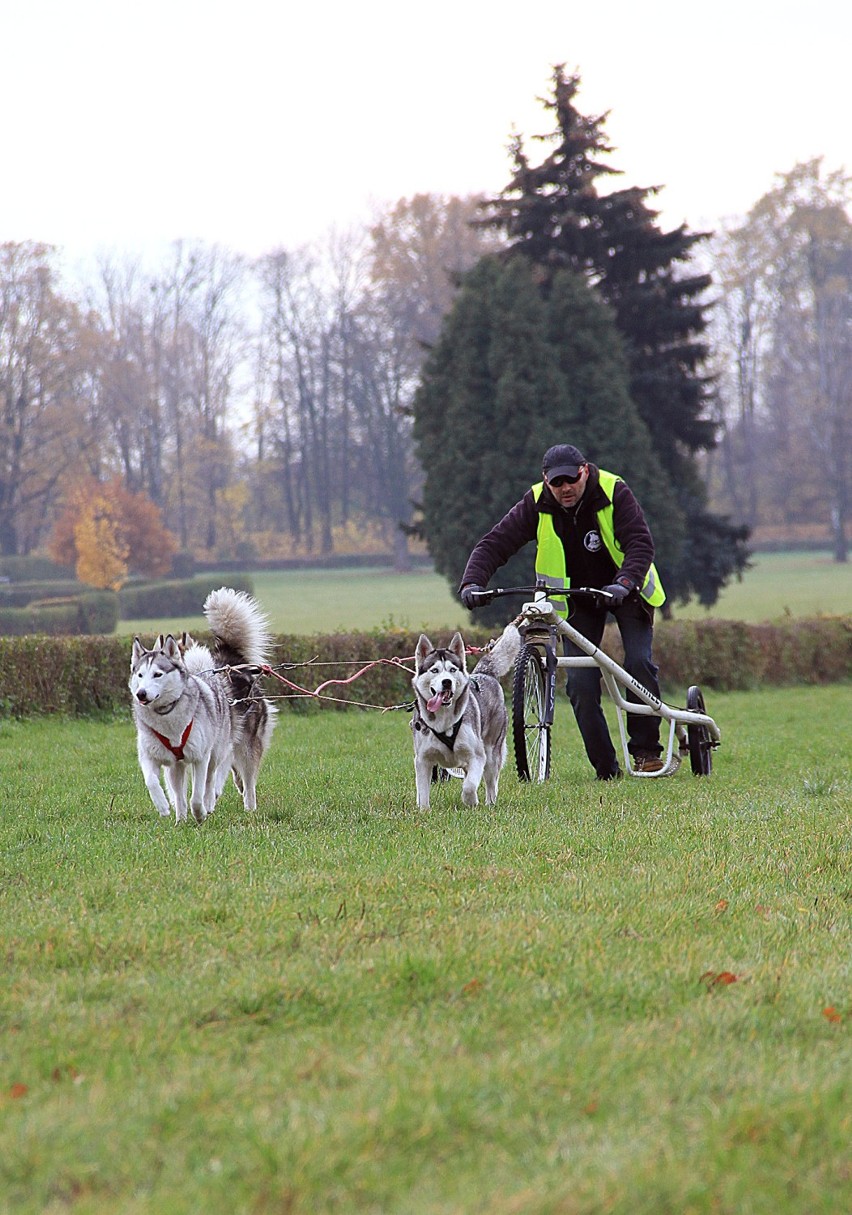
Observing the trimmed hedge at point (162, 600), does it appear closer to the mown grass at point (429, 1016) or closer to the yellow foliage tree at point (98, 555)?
the yellow foliage tree at point (98, 555)

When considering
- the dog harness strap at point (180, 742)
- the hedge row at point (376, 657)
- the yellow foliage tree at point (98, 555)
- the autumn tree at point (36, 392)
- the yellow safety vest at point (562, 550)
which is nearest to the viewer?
the dog harness strap at point (180, 742)

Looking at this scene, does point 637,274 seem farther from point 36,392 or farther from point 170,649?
point 36,392

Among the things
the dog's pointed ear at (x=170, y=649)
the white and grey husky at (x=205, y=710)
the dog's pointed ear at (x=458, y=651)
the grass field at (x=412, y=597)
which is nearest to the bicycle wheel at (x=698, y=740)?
the dog's pointed ear at (x=458, y=651)

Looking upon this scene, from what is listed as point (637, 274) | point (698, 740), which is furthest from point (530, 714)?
point (637, 274)

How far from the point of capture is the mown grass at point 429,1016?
2787mm

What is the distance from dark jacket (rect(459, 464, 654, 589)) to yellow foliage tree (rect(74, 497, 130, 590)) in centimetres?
4325

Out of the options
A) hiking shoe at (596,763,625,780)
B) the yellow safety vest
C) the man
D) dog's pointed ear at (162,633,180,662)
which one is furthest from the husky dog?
dog's pointed ear at (162,633,180,662)

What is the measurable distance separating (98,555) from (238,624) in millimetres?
43510

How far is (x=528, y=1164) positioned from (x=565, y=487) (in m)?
5.72

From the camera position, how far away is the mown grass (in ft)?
9.14

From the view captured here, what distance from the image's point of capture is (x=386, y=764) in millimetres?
10836

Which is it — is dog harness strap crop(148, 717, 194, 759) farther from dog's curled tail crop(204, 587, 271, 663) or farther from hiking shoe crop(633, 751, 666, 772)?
hiking shoe crop(633, 751, 666, 772)

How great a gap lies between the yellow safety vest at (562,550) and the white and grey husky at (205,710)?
6.44 feet

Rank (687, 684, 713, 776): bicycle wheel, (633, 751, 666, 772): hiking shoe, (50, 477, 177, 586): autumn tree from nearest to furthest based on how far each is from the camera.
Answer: (633, 751, 666, 772): hiking shoe, (687, 684, 713, 776): bicycle wheel, (50, 477, 177, 586): autumn tree
